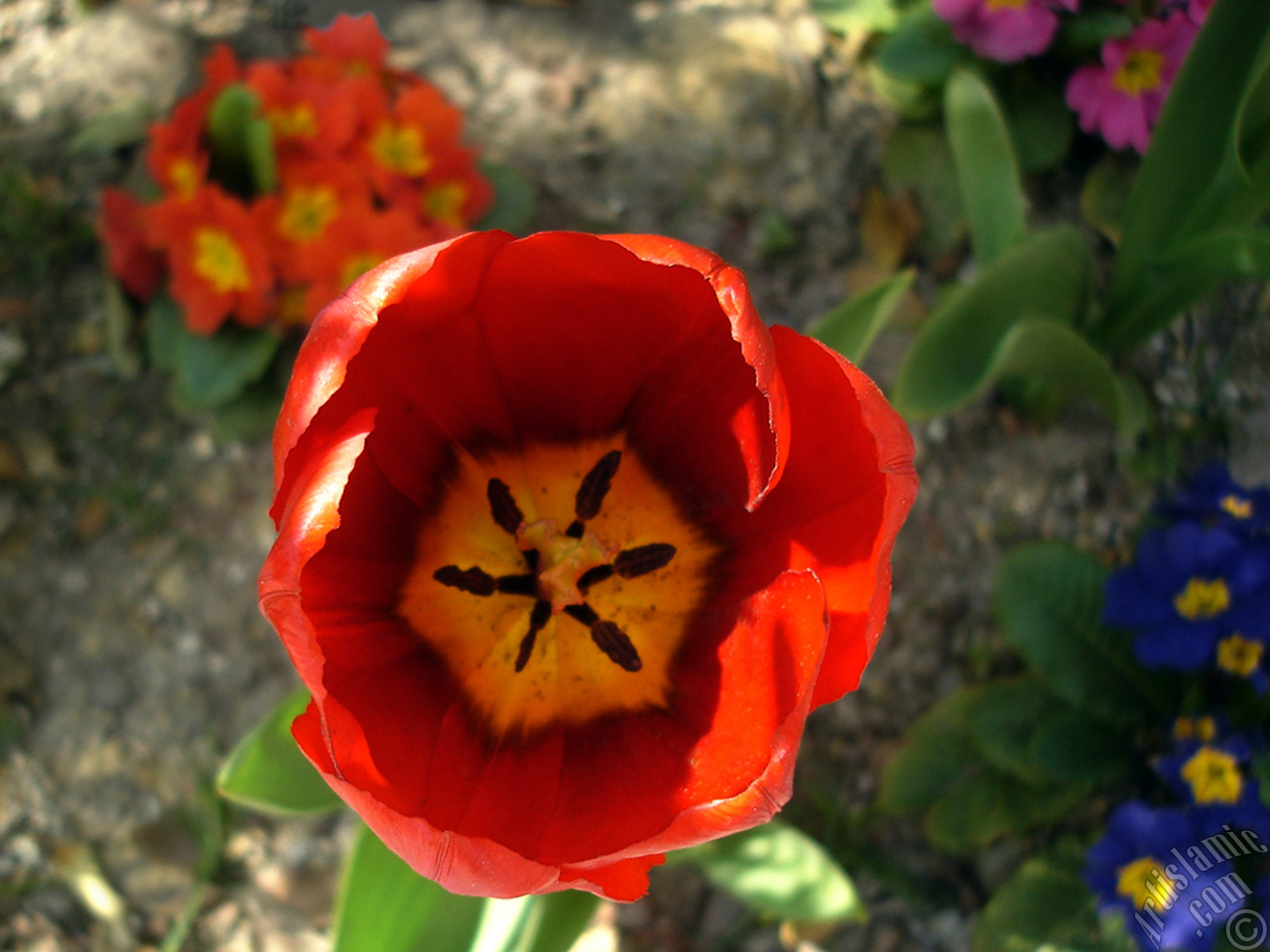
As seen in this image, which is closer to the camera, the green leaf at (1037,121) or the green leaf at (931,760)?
the green leaf at (931,760)

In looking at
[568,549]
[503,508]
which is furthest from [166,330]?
[568,549]

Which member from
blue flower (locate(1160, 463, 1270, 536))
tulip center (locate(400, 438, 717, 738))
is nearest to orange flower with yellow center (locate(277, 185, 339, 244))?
tulip center (locate(400, 438, 717, 738))

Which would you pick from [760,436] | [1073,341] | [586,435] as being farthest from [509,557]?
[1073,341]

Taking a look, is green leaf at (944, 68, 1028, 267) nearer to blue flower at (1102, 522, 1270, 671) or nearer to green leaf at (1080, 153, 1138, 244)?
green leaf at (1080, 153, 1138, 244)

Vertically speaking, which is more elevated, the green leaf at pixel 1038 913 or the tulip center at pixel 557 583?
the tulip center at pixel 557 583

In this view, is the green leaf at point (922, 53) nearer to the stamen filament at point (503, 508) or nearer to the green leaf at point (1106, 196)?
the green leaf at point (1106, 196)

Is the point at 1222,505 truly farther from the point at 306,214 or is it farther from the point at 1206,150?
the point at 306,214

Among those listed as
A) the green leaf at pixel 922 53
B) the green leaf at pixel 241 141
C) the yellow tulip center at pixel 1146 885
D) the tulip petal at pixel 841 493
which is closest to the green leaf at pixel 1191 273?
the green leaf at pixel 922 53
